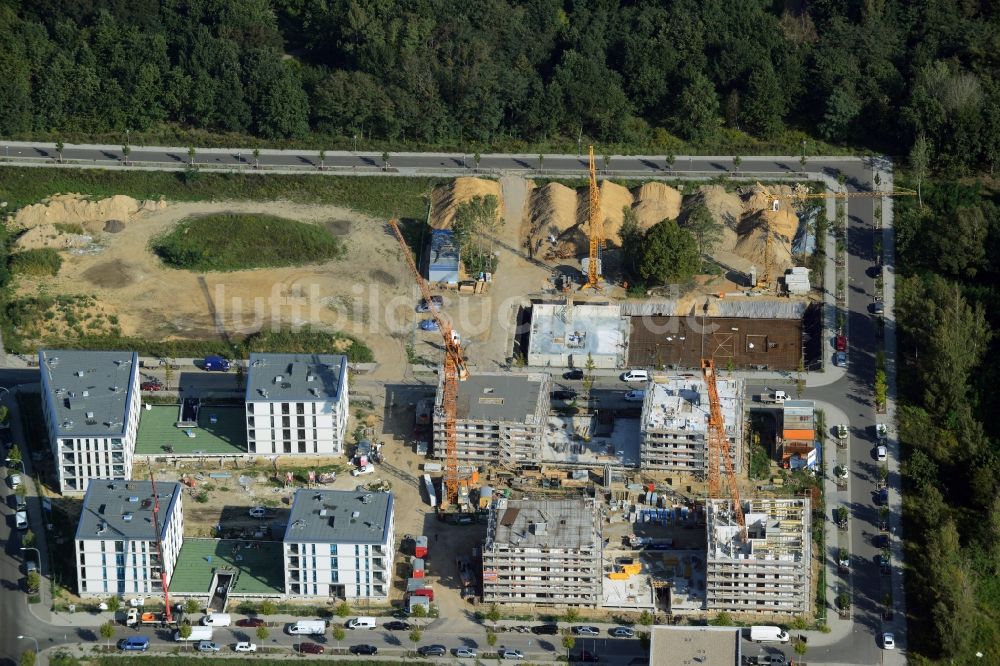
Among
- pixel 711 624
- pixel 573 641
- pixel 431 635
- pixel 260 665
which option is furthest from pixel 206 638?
pixel 711 624

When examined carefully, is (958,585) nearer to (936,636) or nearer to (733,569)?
(936,636)

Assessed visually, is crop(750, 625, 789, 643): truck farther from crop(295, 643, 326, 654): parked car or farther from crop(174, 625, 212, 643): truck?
crop(174, 625, 212, 643): truck

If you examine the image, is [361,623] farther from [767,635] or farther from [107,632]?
[767,635]

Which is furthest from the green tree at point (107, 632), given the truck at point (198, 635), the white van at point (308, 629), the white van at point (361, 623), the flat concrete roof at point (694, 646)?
the flat concrete roof at point (694, 646)

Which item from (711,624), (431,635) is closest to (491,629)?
(431,635)

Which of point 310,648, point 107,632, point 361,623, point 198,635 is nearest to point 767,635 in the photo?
point 361,623

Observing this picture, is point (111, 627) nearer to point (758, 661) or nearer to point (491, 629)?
point (491, 629)
